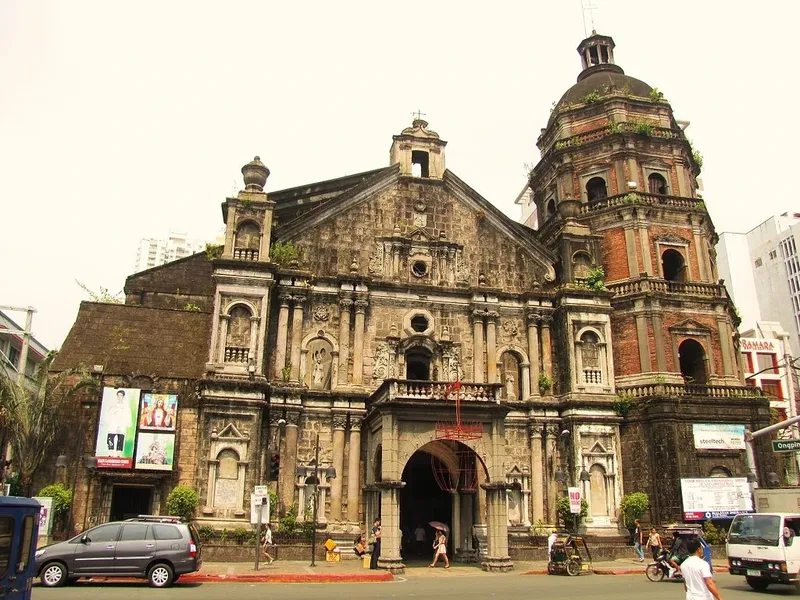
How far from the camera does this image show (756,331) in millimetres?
61094

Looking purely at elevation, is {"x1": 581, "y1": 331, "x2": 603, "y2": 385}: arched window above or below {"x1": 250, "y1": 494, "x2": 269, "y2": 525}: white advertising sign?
above

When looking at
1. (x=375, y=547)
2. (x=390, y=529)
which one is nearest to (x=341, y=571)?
(x=375, y=547)

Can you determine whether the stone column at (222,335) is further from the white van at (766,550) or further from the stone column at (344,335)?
the white van at (766,550)

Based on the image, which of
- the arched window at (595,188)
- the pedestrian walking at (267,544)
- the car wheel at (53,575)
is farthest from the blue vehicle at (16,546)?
the arched window at (595,188)

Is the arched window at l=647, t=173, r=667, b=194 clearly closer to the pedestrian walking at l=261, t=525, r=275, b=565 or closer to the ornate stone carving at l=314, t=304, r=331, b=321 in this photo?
the ornate stone carving at l=314, t=304, r=331, b=321

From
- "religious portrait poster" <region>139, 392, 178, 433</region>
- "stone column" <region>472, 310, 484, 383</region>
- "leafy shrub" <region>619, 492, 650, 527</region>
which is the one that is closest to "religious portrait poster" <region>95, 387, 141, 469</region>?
"religious portrait poster" <region>139, 392, 178, 433</region>

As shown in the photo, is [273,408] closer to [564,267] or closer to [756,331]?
[564,267]

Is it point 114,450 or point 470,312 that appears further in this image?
point 470,312

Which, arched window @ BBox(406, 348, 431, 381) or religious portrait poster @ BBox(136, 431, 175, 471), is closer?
religious portrait poster @ BBox(136, 431, 175, 471)

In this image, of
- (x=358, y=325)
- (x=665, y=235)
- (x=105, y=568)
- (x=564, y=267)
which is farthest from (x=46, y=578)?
(x=665, y=235)

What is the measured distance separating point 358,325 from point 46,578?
1412 cm

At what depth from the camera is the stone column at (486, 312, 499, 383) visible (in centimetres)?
2769

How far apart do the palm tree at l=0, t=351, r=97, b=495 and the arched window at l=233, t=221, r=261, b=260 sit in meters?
7.08

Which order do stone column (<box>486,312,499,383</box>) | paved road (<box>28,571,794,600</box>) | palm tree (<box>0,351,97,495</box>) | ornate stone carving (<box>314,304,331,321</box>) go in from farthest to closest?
stone column (<box>486,312,499,383</box>) < ornate stone carving (<box>314,304,331,321</box>) < palm tree (<box>0,351,97,495</box>) < paved road (<box>28,571,794,600</box>)
